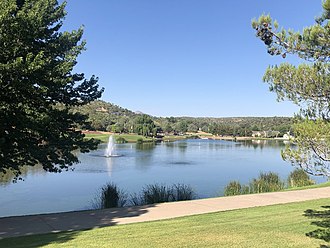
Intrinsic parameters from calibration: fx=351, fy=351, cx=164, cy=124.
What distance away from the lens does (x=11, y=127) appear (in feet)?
27.1

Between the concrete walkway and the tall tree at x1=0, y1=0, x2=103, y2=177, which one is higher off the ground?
the tall tree at x1=0, y1=0, x2=103, y2=177

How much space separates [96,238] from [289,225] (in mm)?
3996

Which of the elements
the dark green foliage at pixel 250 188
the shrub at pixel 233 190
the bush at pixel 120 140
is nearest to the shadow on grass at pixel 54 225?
the shrub at pixel 233 190

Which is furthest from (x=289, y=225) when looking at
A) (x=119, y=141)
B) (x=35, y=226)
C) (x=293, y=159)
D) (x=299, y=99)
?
(x=119, y=141)

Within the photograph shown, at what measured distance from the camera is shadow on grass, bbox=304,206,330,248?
6385mm

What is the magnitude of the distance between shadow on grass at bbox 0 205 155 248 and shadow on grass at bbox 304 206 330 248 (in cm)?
409

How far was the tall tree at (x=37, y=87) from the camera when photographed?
6.90m

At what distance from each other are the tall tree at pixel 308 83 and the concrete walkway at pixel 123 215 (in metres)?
4.08

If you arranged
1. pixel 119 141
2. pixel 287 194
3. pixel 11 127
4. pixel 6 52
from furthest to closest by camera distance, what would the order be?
pixel 119 141 → pixel 287 194 → pixel 11 127 → pixel 6 52

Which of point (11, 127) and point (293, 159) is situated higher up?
point (11, 127)

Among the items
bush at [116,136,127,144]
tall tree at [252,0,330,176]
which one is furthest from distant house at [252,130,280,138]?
tall tree at [252,0,330,176]

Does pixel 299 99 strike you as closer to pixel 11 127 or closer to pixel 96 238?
pixel 96 238

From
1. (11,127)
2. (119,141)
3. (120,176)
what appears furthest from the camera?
(119,141)

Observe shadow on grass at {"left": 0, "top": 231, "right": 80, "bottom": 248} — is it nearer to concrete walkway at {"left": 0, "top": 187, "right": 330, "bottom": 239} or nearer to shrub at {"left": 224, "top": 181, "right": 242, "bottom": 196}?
concrete walkway at {"left": 0, "top": 187, "right": 330, "bottom": 239}
